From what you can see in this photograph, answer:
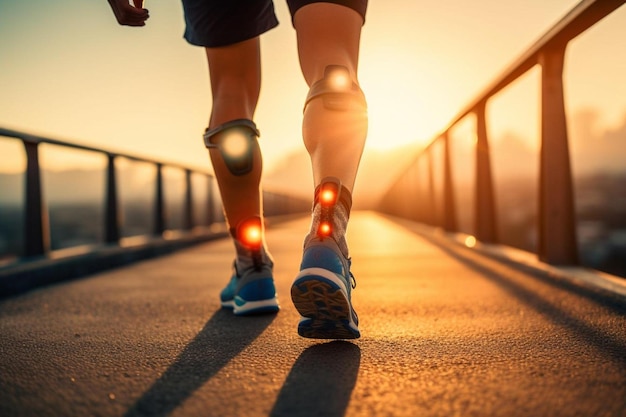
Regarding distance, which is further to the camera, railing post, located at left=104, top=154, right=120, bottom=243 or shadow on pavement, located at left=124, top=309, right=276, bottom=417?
railing post, located at left=104, top=154, right=120, bottom=243

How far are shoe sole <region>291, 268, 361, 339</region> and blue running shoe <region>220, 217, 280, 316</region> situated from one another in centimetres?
48

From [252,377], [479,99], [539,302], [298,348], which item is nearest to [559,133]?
[539,302]

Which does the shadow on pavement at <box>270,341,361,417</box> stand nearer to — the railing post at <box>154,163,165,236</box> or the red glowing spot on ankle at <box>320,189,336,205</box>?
the red glowing spot on ankle at <box>320,189,336,205</box>

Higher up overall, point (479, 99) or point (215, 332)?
point (479, 99)

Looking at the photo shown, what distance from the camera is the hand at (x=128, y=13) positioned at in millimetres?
1725

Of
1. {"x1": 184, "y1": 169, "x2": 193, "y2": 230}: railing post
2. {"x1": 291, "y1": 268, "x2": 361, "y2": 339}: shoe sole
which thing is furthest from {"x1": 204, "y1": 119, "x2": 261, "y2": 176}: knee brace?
{"x1": 184, "y1": 169, "x2": 193, "y2": 230}: railing post

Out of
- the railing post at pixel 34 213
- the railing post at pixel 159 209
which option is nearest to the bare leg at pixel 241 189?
the railing post at pixel 34 213

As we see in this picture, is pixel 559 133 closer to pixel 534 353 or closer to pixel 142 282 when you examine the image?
pixel 534 353

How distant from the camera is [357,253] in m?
4.64

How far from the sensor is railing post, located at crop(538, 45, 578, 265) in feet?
8.45

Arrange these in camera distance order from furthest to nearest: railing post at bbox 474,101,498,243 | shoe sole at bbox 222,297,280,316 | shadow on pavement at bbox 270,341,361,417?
railing post at bbox 474,101,498,243, shoe sole at bbox 222,297,280,316, shadow on pavement at bbox 270,341,361,417

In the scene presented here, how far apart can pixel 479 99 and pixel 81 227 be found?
9091 centimetres

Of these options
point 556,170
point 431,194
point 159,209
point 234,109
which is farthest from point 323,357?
point 431,194

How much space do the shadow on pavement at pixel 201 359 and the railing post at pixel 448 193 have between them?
4.32 meters
